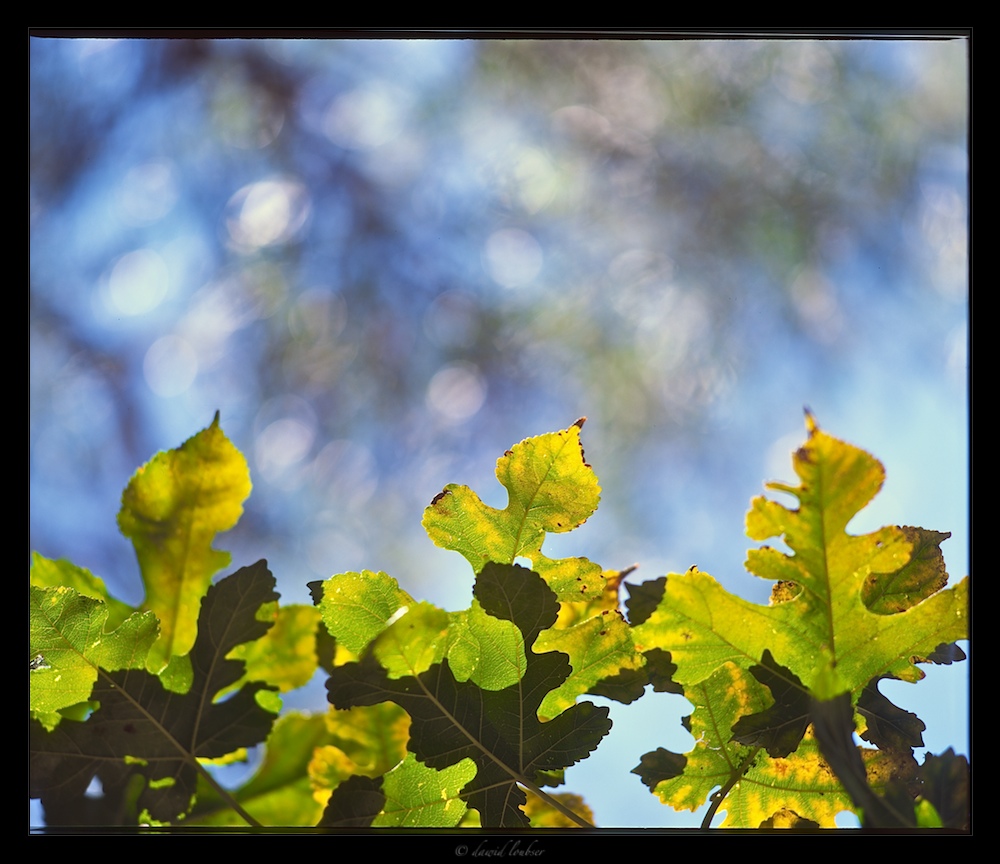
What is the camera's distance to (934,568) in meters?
0.27

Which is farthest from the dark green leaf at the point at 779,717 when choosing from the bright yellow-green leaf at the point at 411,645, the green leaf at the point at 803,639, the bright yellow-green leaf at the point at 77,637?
the bright yellow-green leaf at the point at 77,637

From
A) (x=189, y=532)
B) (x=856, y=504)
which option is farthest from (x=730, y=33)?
(x=189, y=532)

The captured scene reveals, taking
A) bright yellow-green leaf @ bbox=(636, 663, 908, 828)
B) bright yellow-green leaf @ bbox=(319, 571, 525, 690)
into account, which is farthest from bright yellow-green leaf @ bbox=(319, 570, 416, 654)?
→ bright yellow-green leaf @ bbox=(636, 663, 908, 828)

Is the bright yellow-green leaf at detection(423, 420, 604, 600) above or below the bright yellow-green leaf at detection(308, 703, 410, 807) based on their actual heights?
above

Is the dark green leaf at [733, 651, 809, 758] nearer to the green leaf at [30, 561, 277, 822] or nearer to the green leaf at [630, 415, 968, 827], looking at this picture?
the green leaf at [630, 415, 968, 827]

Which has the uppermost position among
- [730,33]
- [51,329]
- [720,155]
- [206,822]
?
[720,155]

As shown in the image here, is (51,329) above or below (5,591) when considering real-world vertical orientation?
above

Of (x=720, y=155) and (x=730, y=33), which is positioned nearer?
(x=730, y=33)

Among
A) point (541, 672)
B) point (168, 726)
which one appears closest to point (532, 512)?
point (541, 672)

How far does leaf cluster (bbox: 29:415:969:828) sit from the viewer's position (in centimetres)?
26

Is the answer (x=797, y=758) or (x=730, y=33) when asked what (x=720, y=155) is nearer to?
(x=730, y=33)

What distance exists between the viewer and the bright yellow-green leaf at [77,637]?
274 mm

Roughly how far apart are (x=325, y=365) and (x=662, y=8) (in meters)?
1.39

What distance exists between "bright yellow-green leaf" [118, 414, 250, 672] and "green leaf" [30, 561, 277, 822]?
20 mm
